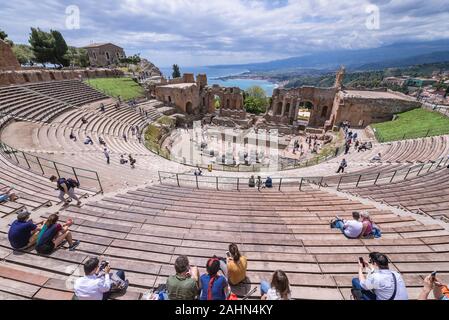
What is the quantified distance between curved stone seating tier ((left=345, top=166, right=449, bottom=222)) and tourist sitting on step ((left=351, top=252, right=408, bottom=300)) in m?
4.31

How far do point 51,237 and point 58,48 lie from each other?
184ft

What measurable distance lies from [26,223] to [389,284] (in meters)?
7.13

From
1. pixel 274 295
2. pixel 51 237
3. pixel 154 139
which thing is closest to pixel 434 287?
pixel 274 295

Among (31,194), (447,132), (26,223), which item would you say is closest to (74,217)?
(26,223)

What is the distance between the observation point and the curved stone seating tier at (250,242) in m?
4.02

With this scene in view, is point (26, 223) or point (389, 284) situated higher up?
point (26, 223)

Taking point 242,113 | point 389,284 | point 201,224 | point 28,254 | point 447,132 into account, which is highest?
point 389,284

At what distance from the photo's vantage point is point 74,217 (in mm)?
5953

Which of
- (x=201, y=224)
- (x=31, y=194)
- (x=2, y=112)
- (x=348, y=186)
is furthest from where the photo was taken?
(x=2, y=112)

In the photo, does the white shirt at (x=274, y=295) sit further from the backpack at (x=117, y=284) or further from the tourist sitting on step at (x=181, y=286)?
the backpack at (x=117, y=284)

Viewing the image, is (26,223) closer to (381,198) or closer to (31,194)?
(31,194)

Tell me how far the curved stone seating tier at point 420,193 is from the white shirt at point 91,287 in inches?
347

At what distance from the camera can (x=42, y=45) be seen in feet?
133

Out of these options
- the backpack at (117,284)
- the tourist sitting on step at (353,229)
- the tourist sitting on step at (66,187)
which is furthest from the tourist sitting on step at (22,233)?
the tourist sitting on step at (353,229)
